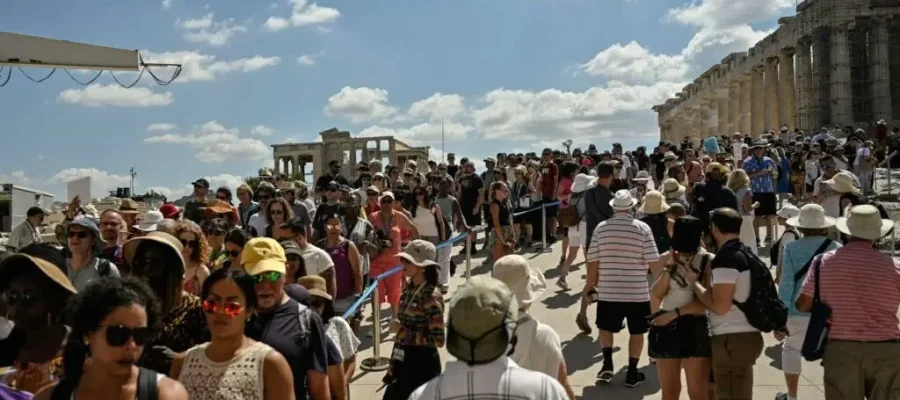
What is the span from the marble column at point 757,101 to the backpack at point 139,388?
42.6 m

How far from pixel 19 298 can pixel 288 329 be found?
1.27 metres

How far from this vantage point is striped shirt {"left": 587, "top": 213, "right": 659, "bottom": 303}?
21.9 ft

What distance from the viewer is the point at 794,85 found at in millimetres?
36062

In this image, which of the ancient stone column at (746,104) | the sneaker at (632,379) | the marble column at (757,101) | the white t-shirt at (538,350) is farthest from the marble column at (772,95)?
the white t-shirt at (538,350)

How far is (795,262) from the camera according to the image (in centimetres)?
577

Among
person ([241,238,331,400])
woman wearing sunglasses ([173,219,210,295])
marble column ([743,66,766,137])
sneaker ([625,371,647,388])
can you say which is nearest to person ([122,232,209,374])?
person ([241,238,331,400])

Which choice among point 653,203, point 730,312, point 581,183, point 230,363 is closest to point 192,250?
point 230,363

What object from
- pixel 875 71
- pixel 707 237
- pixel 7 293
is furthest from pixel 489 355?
pixel 875 71

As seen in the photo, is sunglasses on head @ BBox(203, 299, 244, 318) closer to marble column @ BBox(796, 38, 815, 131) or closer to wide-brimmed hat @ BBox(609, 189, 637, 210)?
wide-brimmed hat @ BBox(609, 189, 637, 210)

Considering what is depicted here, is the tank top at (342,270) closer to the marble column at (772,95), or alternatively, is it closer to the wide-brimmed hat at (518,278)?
the wide-brimmed hat at (518,278)

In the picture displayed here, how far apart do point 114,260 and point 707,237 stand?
4653 millimetres

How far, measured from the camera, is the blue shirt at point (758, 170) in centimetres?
1254

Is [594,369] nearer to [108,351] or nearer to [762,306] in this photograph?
[762,306]

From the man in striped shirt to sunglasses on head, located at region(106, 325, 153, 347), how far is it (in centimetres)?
469
